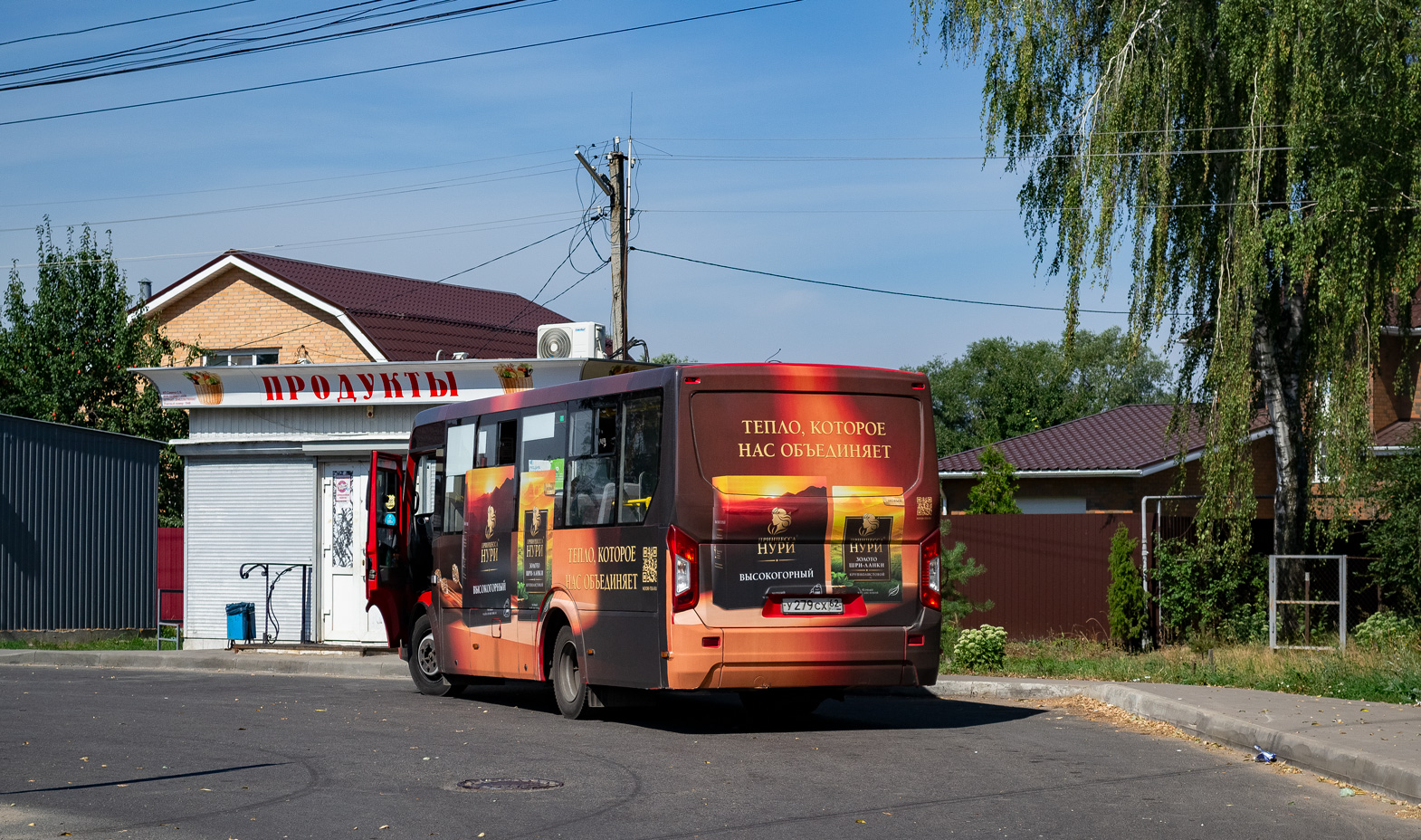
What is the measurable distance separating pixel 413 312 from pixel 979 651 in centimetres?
2167

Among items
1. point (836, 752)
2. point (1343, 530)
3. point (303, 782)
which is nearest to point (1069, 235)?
point (1343, 530)

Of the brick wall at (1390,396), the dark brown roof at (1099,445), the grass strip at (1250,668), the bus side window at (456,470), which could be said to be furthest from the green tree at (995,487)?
the bus side window at (456,470)

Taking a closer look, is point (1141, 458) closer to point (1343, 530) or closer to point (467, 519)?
point (1343, 530)

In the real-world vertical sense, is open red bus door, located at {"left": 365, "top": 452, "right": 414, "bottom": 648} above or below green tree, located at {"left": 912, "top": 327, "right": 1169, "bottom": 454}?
below

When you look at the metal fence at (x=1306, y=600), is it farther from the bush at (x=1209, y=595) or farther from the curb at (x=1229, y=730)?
the curb at (x=1229, y=730)

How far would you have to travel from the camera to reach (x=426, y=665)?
16203 mm

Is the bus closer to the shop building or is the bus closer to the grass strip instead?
the grass strip

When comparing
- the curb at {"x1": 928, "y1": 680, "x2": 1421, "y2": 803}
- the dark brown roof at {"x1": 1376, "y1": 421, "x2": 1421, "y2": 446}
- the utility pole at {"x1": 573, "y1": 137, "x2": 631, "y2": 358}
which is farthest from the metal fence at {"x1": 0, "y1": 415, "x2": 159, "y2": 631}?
the dark brown roof at {"x1": 1376, "y1": 421, "x2": 1421, "y2": 446}

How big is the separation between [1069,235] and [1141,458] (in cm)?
1439

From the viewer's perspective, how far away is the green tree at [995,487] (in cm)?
3048

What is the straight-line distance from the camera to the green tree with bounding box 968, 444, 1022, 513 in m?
30.5

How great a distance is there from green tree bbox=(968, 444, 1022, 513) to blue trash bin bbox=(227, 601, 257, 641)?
14.8 m

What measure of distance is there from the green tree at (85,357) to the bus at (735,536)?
23.8 meters

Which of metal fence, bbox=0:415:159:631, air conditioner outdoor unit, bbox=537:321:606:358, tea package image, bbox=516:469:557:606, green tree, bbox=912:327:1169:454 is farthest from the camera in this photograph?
green tree, bbox=912:327:1169:454
